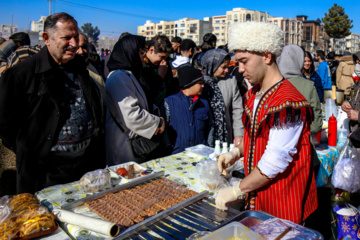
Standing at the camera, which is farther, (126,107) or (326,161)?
(326,161)

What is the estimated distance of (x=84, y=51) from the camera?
11.0 feet

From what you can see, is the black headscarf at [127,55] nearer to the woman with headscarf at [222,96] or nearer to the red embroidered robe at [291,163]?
the woman with headscarf at [222,96]

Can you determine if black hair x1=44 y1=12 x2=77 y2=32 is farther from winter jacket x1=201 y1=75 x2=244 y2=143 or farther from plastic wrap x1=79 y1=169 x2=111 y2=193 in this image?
winter jacket x1=201 y1=75 x2=244 y2=143

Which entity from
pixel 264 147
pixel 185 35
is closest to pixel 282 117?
pixel 264 147

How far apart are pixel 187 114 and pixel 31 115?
1.58m

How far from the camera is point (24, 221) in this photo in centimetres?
145

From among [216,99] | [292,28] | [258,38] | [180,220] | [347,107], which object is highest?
[292,28]

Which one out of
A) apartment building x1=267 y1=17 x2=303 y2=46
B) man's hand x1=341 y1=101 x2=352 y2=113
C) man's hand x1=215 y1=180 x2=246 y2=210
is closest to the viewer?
A: man's hand x1=215 y1=180 x2=246 y2=210

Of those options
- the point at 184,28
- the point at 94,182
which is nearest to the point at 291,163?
the point at 94,182

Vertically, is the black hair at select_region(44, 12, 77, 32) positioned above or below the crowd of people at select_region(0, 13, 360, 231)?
above

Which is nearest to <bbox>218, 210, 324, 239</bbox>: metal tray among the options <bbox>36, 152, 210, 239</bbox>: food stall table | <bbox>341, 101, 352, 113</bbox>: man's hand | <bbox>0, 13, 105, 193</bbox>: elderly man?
<bbox>36, 152, 210, 239</bbox>: food stall table

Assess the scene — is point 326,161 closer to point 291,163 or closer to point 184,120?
point 184,120

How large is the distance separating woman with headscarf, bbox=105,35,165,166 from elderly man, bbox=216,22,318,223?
1.26 m

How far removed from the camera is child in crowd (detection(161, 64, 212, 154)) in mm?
3158
